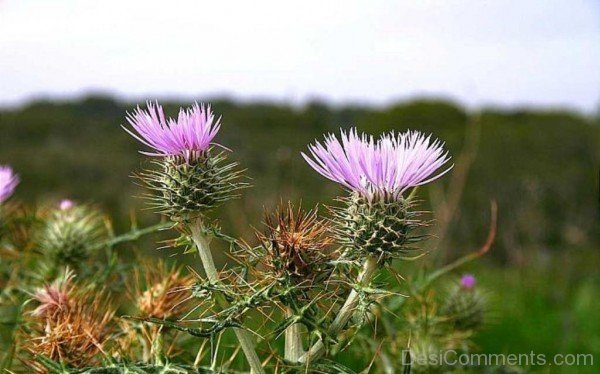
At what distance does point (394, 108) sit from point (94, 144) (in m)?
11.8

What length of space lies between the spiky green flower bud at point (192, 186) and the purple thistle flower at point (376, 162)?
23cm

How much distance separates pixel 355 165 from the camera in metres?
1.47

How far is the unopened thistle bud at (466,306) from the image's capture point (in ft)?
9.04

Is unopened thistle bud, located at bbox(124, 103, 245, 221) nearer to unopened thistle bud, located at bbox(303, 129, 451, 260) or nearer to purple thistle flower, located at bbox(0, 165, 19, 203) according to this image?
unopened thistle bud, located at bbox(303, 129, 451, 260)

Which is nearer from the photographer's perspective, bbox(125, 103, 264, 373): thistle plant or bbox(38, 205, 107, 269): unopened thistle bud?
bbox(125, 103, 264, 373): thistle plant

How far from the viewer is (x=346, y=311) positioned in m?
1.50

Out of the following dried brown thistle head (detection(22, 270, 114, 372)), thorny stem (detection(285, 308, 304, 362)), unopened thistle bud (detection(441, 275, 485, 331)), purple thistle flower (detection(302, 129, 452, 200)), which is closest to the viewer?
purple thistle flower (detection(302, 129, 452, 200))

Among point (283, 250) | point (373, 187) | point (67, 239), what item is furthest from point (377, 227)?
point (67, 239)

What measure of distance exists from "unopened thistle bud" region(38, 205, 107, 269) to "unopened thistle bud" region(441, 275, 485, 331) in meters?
1.35

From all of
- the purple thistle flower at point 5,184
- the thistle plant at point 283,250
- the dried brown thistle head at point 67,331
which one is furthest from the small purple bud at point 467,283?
the purple thistle flower at point 5,184

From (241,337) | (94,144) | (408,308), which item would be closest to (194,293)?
(241,337)

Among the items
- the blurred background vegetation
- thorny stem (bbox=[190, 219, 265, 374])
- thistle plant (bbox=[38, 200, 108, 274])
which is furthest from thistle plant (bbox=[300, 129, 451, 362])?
the blurred background vegetation

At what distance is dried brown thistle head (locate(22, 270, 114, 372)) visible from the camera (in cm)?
181

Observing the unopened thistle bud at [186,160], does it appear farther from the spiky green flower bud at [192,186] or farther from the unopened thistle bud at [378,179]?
the unopened thistle bud at [378,179]
